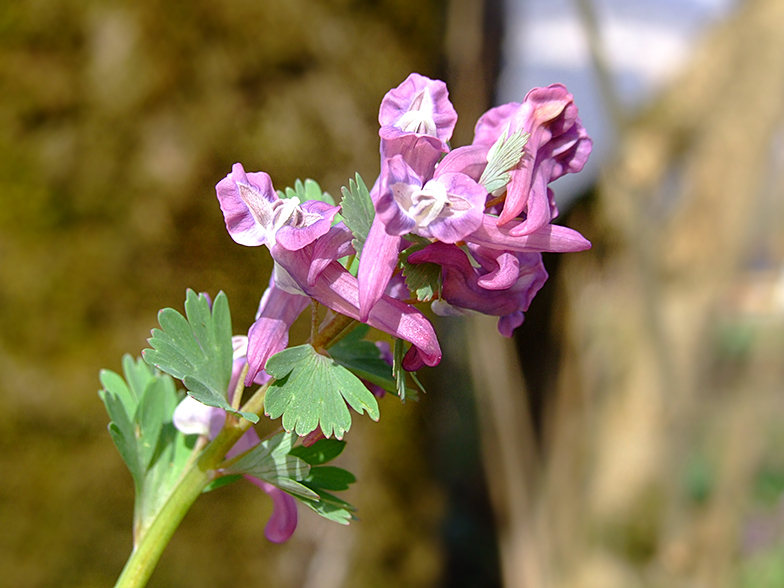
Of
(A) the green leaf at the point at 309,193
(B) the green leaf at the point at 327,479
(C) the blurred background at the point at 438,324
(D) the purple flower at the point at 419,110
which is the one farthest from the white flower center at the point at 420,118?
(C) the blurred background at the point at 438,324

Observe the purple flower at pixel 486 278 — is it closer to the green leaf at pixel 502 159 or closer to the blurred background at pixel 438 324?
the green leaf at pixel 502 159

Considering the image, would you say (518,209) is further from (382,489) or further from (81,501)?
(382,489)

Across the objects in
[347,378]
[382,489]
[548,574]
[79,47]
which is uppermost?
[79,47]

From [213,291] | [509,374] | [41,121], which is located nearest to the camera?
[41,121]

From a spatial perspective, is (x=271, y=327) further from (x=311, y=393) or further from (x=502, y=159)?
(x=502, y=159)

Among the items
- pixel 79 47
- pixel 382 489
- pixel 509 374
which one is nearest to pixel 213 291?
pixel 79 47

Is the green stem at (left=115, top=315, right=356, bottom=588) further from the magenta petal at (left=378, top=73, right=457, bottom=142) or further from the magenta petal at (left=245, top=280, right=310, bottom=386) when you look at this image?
the magenta petal at (left=378, top=73, right=457, bottom=142)
